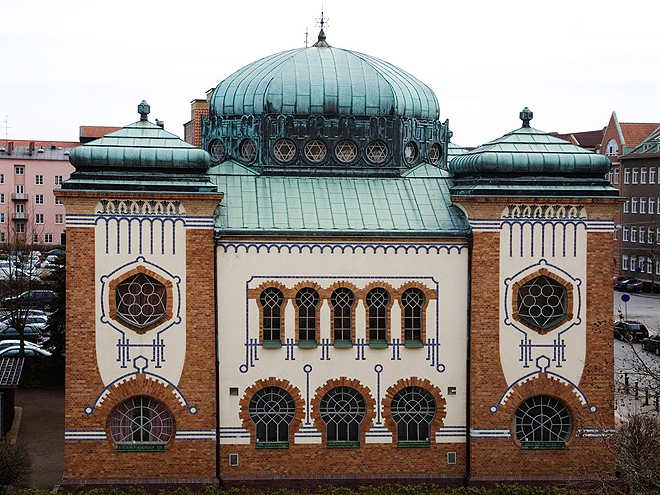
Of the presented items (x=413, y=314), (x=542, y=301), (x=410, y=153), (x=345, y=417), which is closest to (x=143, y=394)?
Answer: (x=345, y=417)

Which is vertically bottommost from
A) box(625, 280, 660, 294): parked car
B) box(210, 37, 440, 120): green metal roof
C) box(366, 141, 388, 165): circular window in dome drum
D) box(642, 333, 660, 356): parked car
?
box(642, 333, 660, 356): parked car

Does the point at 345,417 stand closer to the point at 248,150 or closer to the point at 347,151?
the point at 347,151

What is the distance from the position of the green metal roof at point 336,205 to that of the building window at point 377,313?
4.76 feet

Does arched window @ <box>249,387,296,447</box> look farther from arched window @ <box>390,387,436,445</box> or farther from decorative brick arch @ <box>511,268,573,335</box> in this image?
decorative brick arch @ <box>511,268,573,335</box>

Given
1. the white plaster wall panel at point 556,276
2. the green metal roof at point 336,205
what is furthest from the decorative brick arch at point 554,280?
the green metal roof at point 336,205

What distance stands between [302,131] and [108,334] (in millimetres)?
6989

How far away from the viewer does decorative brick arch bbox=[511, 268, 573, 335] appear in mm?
21453

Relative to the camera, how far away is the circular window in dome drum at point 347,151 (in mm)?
23562

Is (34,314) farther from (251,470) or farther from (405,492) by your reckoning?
(405,492)

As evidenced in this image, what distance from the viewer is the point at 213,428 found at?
20953 millimetres

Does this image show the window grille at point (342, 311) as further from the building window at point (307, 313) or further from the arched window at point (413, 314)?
the arched window at point (413, 314)

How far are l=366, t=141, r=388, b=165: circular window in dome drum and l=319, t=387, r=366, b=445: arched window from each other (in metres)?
5.97

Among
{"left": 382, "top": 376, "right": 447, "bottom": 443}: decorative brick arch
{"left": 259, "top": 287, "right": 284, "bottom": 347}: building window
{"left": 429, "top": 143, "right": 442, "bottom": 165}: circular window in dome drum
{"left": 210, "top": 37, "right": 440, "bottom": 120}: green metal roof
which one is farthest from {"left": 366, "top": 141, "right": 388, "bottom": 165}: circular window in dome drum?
{"left": 382, "top": 376, "right": 447, "bottom": 443}: decorative brick arch

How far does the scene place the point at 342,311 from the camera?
2153 cm
